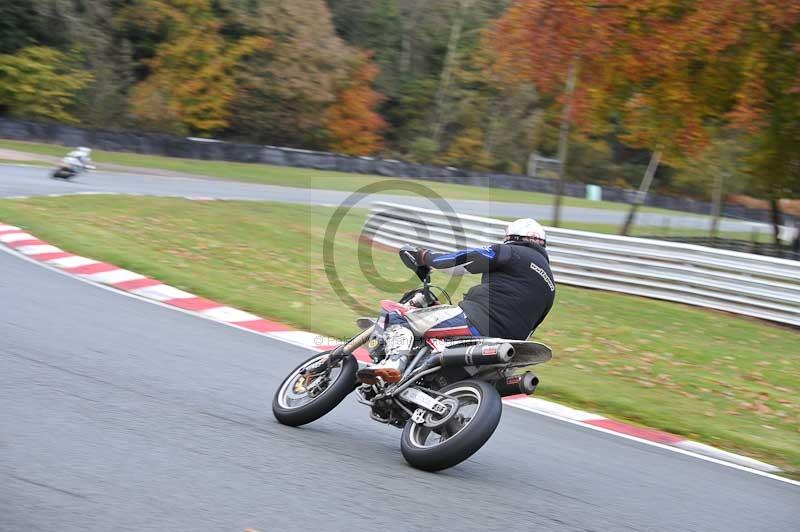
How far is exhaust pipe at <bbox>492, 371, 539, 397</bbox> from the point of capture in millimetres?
6254

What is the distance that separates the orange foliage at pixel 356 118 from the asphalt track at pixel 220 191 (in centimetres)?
1321

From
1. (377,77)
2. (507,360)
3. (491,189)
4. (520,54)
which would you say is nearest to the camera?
(507,360)

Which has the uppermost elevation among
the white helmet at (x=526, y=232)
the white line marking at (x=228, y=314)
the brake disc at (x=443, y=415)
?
the white helmet at (x=526, y=232)

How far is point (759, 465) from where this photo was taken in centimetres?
828

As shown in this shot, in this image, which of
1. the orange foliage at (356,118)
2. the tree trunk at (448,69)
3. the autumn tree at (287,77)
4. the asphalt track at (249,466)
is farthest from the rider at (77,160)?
the tree trunk at (448,69)

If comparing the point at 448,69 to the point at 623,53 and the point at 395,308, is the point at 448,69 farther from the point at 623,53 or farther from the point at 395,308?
the point at 395,308

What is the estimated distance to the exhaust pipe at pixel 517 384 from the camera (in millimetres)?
6254

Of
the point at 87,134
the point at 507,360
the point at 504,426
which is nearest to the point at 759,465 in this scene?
the point at 504,426

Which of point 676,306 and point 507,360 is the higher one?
point 507,360

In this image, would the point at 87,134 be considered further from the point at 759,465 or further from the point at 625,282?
the point at 759,465

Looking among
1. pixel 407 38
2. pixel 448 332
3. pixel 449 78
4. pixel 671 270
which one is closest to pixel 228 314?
pixel 448 332

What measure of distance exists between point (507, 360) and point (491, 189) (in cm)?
4145

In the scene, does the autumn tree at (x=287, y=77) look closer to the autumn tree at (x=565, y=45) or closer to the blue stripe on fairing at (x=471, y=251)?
the autumn tree at (x=565, y=45)

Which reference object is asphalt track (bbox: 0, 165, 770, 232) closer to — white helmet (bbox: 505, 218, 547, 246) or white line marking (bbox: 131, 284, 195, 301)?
white line marking (bbox: 131, 284, 195, 301)
